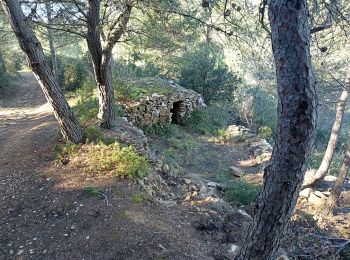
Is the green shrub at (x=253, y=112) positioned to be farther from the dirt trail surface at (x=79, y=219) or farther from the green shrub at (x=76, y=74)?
the dirt trail surface at (x=79, y=219)

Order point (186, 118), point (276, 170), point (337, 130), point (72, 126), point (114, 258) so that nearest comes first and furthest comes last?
point (276, 170), point (114, 258), point (72, 126), point (337, 130), point (186, 118)

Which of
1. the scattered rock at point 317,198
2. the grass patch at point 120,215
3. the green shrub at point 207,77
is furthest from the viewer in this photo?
the green shrub at point 207,77

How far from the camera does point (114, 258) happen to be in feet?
10.5

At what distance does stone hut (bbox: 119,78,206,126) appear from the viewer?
30.3ft

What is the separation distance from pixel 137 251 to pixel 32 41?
12.4 feet

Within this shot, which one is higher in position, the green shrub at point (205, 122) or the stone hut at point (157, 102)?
the stone hut at point (157, 102)

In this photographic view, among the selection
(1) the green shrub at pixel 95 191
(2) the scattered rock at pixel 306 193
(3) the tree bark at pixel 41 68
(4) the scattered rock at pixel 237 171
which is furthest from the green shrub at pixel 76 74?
(2) the scattered rock at pixel 306 193

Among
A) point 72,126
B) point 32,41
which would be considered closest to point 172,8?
point 32,41

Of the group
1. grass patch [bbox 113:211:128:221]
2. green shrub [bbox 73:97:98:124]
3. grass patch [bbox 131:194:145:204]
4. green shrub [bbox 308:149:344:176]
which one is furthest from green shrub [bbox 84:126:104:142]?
green shrub [bbox 308:149:344:176]

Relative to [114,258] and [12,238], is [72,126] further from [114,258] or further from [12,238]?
[114,258]

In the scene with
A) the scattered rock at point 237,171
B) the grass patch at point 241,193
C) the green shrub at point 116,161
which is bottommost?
the scattered rock at point 237,171

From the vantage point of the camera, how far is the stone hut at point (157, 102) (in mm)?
9227

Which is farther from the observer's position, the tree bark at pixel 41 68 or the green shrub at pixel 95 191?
the tree bark at pixel 41 68

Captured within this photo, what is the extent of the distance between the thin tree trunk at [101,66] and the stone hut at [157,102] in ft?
7.28
